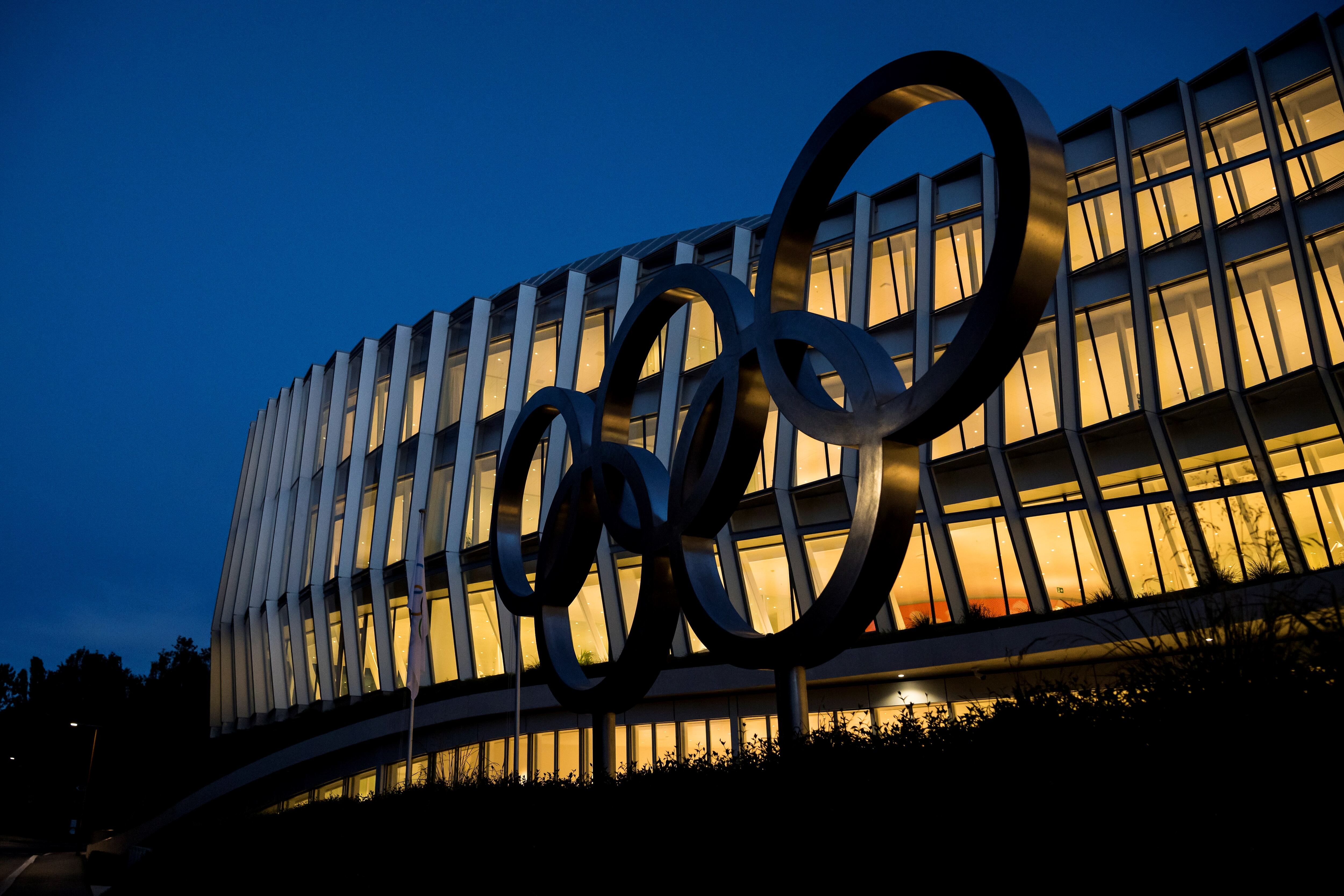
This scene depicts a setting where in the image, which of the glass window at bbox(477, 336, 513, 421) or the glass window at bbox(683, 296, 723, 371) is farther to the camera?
the glass window at bbox(477, 336, 513, 421)

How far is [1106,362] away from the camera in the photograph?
25.0 meters

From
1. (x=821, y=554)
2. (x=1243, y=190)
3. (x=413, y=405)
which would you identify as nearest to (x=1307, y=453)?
(x=1243, y=190)

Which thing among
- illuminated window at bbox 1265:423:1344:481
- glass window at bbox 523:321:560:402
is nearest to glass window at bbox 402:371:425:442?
glass window at bbox 523:321:560:402

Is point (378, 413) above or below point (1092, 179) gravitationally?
below

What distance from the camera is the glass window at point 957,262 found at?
2803 cm

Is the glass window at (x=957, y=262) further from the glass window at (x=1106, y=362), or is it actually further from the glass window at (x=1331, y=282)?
the glass window at (x=1331, y=282)

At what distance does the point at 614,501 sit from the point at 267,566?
120 ft

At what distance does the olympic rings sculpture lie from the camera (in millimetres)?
7586

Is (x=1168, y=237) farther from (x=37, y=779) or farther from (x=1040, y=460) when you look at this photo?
(x=37, y=779)

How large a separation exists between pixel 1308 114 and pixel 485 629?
28547mm

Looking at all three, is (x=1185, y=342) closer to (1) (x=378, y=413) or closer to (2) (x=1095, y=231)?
(2) (x=1095, y=231)

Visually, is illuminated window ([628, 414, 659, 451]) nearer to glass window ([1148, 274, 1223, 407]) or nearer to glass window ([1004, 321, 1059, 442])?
glass window ([1004, 321, 1059, 442])

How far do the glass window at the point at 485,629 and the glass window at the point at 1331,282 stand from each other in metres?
25.3

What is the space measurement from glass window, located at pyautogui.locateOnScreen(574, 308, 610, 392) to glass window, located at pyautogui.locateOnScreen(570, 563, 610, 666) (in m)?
6.47
